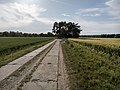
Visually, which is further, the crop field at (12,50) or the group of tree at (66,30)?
the group of tree at (66,30)

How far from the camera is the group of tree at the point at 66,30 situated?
16088cm

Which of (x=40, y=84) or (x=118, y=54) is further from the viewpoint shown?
Result: (x=118, y=54)

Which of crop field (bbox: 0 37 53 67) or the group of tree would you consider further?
the group of tree

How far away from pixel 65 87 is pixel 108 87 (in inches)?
63.4

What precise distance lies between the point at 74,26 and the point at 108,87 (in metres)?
157

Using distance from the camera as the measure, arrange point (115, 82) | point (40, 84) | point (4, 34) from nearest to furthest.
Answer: point (40, 84)
point (115, 82)
point (4, 34)

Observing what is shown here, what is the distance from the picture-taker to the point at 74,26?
536 feet

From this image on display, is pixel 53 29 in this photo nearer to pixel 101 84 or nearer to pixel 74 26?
pixel 74 26

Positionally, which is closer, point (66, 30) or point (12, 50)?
point (12, 50)

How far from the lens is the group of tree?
528 feet

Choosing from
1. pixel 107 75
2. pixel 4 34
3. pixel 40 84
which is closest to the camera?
pixel 40 84

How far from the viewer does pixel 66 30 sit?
162125 mm

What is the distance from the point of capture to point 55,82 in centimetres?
874

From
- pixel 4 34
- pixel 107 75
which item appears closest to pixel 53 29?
pixel 4 34
